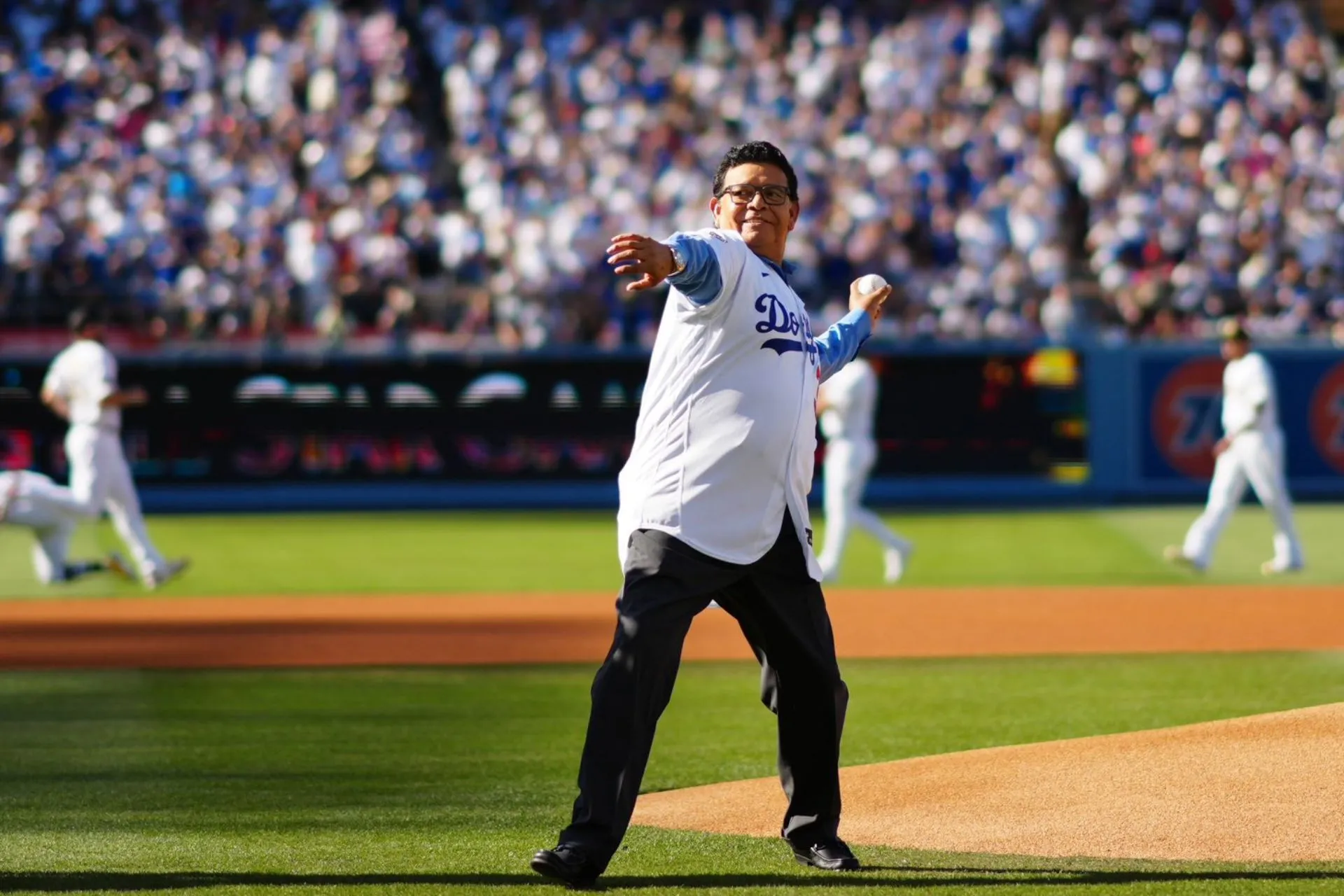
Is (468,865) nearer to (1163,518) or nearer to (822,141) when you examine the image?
(1163,518)

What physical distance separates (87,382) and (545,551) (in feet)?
17.6

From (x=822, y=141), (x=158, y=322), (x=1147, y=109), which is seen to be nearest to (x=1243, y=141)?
(x=1147, y=109)

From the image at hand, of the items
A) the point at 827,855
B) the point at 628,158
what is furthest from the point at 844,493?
the point at 628,158

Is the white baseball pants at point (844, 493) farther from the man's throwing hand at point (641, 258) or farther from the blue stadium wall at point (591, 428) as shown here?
the man's throwing hand at point (641, 258)

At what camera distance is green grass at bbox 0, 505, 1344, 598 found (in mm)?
16406

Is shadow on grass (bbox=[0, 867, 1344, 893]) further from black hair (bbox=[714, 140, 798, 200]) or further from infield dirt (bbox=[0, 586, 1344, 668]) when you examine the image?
infield dirt (bbox=[0, 586, 1344, 668])

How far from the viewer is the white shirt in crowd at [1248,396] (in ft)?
54.2

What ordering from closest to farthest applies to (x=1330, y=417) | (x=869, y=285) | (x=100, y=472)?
1. (x=869, y=285)
2. (x=100, y=472)
3. (x=1330, y=417)

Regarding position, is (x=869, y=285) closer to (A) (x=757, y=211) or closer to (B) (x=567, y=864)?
(A) (x=757, y=211)

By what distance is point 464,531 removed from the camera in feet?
70.8

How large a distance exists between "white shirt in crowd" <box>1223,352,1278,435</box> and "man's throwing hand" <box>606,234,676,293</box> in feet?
39.9

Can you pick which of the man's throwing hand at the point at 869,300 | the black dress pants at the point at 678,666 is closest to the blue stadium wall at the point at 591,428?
the man's throwing hand at the point at 869,300

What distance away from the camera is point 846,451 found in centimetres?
1562

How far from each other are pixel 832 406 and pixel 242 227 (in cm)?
1163
